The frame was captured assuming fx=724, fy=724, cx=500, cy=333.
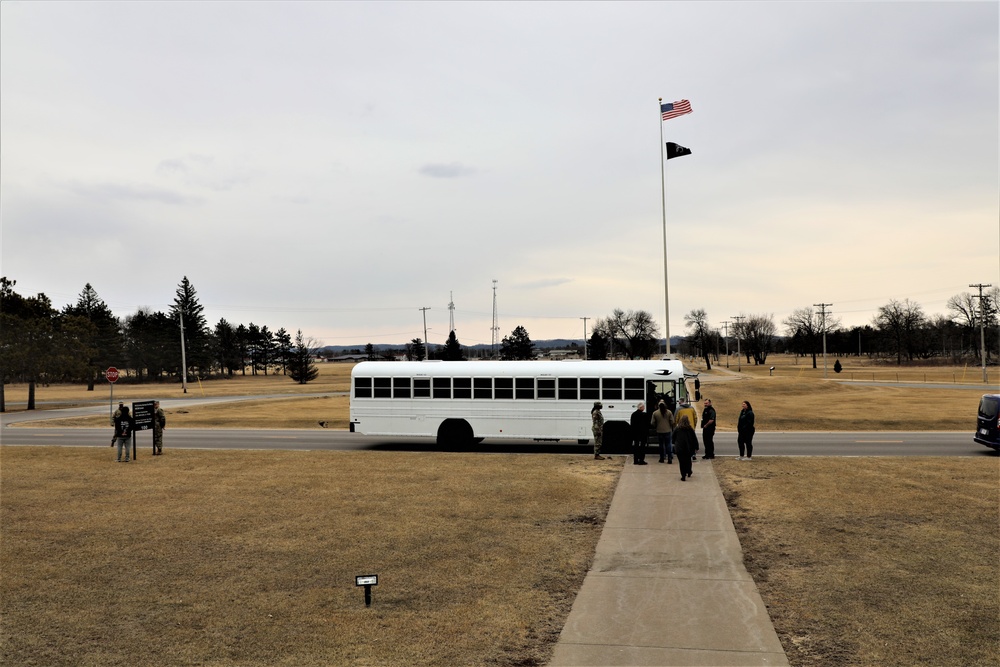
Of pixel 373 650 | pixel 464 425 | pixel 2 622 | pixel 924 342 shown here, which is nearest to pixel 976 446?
pixel 464 425

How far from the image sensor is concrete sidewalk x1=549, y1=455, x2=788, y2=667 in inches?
279

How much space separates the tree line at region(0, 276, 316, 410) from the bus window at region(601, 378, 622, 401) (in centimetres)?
4324

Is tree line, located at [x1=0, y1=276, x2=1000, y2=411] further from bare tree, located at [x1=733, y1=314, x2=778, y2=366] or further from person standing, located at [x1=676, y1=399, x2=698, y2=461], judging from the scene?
person standing, located at [x1=676, y1=399, x2=698, y2=461]

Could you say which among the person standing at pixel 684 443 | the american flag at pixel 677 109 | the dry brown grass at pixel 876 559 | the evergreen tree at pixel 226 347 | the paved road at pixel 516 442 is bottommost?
the paved road at pixel 516 442

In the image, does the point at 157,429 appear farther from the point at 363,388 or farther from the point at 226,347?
the point at 226,347

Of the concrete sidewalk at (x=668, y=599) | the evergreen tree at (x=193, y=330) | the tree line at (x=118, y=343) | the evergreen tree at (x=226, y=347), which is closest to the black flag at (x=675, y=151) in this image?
the concrete sidewalk at (x=668, y=599)

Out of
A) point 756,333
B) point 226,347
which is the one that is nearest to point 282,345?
point 226,347

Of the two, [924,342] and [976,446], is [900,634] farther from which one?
[924,342]

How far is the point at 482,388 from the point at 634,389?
4737 millimetres

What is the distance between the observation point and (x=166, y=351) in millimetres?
110438

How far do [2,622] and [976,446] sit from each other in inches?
1045

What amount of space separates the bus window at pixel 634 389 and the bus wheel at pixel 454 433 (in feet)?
16.6

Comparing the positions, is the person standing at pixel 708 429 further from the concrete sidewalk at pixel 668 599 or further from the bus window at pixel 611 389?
the concrete sidewalk at pixel 668 599

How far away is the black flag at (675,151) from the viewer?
3341 cm
